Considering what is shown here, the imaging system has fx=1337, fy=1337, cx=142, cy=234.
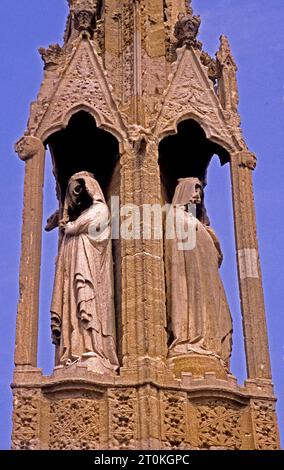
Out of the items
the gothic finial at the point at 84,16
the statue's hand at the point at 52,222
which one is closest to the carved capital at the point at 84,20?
the gothic finial at the point at 84,16

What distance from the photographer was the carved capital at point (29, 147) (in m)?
16.9

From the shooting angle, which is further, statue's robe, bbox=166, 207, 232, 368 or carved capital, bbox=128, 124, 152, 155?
carved capital, bbox=128, 124, 152, 155

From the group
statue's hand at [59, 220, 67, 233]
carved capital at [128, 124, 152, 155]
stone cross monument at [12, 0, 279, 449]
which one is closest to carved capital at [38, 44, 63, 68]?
stone cross monument at [12, 0, 279, 449]

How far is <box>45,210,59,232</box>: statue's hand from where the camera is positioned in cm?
1805

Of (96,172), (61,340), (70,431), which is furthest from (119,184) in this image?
(70,431)

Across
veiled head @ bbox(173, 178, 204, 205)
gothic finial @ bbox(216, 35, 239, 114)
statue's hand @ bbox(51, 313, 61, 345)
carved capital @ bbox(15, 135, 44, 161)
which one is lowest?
statue's hand @ bbox(51, 313, 61, 345)

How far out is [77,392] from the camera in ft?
48.6

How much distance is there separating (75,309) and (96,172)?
278cm

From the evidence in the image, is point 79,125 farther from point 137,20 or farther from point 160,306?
point 160,306

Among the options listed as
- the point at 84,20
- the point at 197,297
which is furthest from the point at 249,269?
the point at 84,20

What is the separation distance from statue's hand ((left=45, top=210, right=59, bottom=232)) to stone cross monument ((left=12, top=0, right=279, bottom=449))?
3 cm

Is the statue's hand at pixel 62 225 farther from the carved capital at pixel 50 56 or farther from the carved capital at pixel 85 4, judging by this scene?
the carved capital at pixel 85 4

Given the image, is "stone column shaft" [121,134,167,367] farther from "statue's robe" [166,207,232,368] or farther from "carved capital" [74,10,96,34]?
"carved capital" [74,10,96,34]
